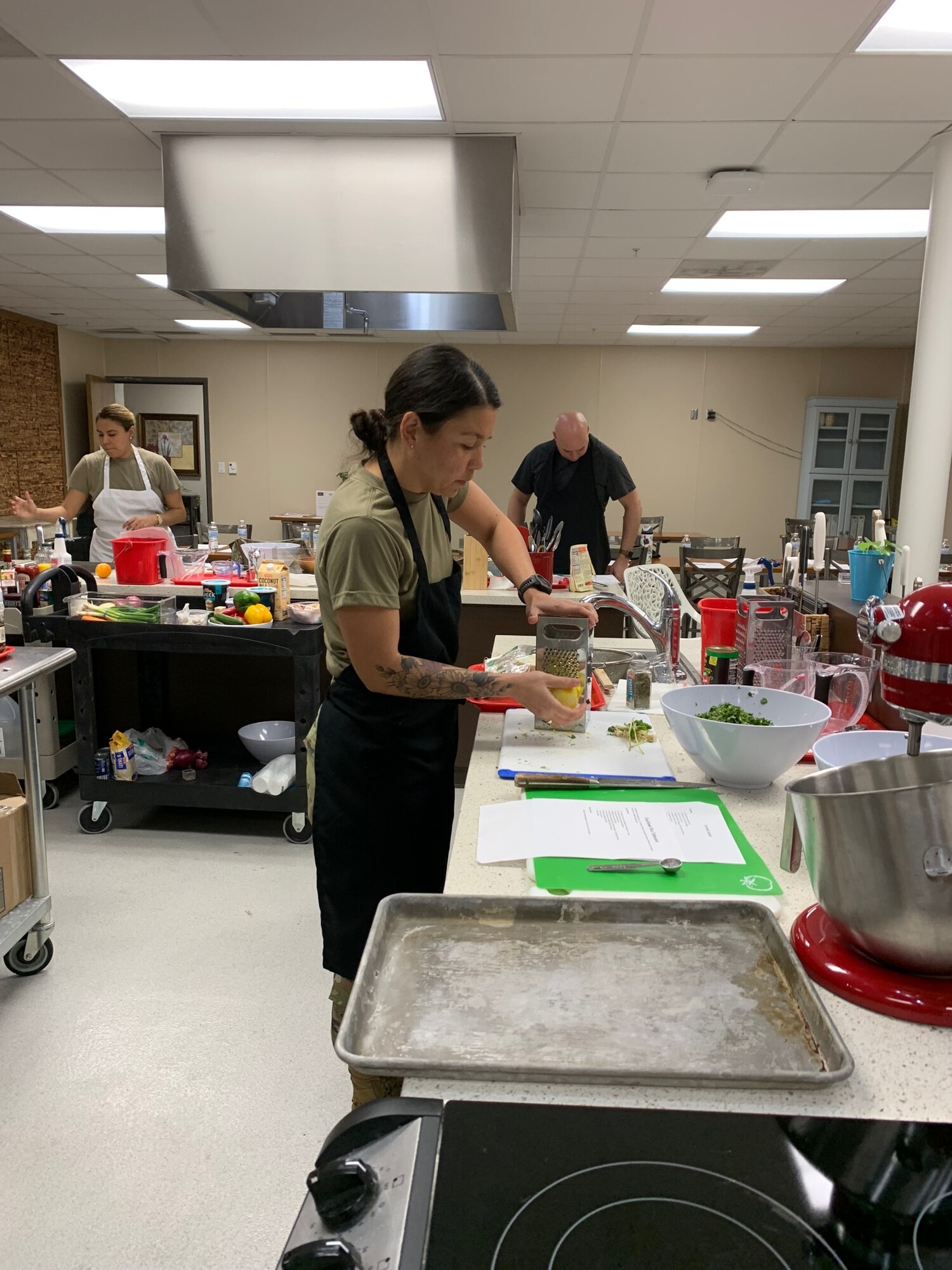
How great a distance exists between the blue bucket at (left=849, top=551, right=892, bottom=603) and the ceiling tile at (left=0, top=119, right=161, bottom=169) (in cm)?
329

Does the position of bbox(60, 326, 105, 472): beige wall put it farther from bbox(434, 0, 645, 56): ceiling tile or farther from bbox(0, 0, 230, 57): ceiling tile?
bbox(434, 0, 645, 56): ceiling tile

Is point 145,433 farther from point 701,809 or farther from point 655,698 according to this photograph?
point 701,809

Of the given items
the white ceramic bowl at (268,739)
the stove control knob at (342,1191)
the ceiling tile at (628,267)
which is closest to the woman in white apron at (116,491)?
the white ceramic bowl at (268,739)

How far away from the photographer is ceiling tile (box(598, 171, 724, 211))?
4113mm

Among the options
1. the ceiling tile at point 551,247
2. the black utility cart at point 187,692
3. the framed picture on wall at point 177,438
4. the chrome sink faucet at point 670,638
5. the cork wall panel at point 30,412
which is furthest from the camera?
the framed picture on wall at point 177,438

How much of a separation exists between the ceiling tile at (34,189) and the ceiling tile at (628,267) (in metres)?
3.02

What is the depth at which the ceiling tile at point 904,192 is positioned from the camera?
13.4 ft

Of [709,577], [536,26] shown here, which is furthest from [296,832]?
[709,577]

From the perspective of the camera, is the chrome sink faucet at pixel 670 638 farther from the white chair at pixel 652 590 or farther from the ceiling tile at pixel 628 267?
the ceiling tile at pixel 628 267

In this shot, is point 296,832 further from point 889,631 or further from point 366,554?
point 889,631

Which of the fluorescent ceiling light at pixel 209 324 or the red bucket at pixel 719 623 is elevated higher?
the fluorescent ceiling light at pixel 209 324

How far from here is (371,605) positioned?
1.45 meters

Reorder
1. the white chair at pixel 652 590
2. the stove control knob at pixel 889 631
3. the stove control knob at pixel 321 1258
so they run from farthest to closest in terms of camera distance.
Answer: the white chair at pixel 652 590 < the stove control knob at pixel 889 631 < the stove control knob at pixel 321 1258

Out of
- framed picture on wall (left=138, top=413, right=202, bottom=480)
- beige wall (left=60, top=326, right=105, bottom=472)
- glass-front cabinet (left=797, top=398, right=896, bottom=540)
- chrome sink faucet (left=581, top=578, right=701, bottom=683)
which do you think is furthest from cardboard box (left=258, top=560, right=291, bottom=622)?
glass-front cabinet (left=797, top=398, right=896, bottom=540)
